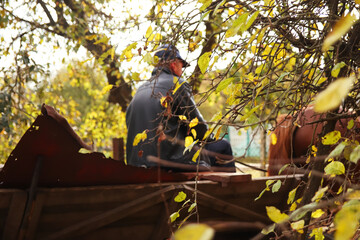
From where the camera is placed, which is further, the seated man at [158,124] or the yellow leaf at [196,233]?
the seated man at [158,124]

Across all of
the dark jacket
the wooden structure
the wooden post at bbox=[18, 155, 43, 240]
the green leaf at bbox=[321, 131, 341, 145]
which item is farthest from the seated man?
the green leaf at bbox=[321, 131, 341, 145]

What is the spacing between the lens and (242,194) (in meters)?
3.02

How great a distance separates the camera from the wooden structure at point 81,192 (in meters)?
2.40

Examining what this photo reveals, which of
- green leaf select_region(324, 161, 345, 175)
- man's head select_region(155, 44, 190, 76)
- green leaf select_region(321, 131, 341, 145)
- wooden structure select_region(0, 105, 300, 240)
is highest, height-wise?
man's head select_region(155, 44, 190, 76)

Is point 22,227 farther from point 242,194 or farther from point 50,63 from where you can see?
point 50,63

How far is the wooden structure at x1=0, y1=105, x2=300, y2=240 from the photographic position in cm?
240

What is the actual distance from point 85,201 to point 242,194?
111 cm

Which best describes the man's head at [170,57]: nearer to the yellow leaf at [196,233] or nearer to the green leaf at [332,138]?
the green leaf at [332,138]

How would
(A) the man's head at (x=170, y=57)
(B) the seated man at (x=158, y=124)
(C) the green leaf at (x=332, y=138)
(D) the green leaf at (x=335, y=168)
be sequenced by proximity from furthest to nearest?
(B) the seated man at (x=158, y=124), (A) the man's head at (x=170, y=57), (C) the green leaf at (x=332, y=138), (D) the green leaf at (x=335, y=168)

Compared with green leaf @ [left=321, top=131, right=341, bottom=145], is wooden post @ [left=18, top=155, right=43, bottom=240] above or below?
below

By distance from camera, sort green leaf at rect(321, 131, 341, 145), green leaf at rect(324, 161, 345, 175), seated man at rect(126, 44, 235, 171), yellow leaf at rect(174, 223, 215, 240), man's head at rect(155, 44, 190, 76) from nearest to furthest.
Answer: yellow leaf at rect(174, 223, 215, 240)
green leaf at rect(324, 161, 345, 175)
green leaf at rect(321, 131, 341, 145)
man's head at rect(155, 44, 190, 76)
seated man at rect(126, 44, 235, 171)

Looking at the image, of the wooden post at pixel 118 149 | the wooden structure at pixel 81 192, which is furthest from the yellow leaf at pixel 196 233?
the wooden post at pixel 118 149

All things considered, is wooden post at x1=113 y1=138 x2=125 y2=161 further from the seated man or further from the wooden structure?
the wooden structure

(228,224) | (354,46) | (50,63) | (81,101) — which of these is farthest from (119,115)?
(81,101)
